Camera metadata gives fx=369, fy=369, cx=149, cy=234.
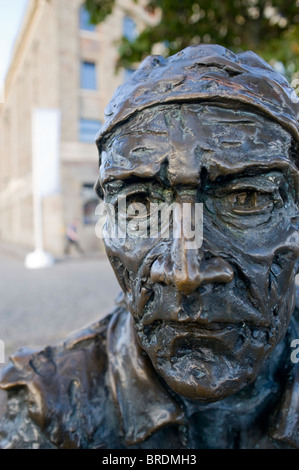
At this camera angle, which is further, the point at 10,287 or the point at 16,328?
the point at 10,287

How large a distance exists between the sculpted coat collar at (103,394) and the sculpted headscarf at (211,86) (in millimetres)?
759

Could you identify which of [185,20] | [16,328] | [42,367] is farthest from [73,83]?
[42,367]

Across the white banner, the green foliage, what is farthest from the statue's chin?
the white banner

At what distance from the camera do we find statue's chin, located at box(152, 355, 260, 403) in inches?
38.6

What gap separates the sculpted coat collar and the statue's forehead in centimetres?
63

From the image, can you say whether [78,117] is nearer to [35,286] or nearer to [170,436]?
[35,286]

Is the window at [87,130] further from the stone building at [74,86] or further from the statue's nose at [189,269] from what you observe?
the statue's nose at [189,269]

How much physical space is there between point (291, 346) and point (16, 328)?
2.69m

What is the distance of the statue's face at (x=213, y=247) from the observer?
38.4 inches

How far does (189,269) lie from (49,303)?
3.84 m

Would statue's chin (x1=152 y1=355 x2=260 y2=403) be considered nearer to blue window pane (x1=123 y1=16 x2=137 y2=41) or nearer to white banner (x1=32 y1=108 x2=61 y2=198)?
white banner (x1=32 y1=108 x2=61 y2=198)

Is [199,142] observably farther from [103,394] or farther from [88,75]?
[88,75]

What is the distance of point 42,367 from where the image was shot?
4.42 ft

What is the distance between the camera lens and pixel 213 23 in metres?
5.20
